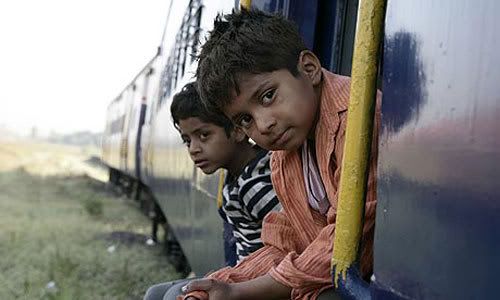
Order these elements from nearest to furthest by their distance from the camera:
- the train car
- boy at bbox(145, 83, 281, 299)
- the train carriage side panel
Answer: the train carriage side panel < boy at bbox(145, 83, 281, 299) < the train car

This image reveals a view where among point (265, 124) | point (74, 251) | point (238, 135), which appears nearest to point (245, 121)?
point (265, 124)

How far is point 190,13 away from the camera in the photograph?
6410 millimetres

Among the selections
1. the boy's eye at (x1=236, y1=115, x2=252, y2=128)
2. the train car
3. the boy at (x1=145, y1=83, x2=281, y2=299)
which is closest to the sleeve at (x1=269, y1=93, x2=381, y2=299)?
the boy's eye at (x1=236, y1=115, x2=252, y2=128)

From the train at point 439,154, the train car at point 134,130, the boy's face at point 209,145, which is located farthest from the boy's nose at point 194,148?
the train car at point 134,130

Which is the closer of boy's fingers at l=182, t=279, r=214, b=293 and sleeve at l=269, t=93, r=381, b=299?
sleeve at l=269, t=93, r=381, b=299

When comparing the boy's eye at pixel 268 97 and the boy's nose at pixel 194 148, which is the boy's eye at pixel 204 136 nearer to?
the boy's nose at pixel 194 148

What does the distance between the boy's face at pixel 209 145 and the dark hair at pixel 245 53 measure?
2.94ft

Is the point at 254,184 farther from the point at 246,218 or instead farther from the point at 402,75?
the point at 402,75

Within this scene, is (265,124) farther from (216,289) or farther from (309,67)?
(216,289)

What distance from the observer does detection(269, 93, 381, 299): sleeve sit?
1.64 metres

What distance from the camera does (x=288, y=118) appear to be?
5.96 ft

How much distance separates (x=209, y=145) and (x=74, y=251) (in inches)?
321

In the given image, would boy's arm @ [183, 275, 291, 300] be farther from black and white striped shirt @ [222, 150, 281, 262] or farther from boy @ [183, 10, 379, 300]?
black and white striped shirt @ [222, 150, 281, 262]

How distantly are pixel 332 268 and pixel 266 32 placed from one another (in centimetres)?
54
